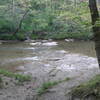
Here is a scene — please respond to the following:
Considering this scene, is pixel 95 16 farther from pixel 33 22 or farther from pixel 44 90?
pixel 33 22

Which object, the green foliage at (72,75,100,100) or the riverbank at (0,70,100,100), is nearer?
the green foliage at (72,75,100,100)

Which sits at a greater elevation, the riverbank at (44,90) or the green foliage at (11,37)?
the riverbank at (44,90)

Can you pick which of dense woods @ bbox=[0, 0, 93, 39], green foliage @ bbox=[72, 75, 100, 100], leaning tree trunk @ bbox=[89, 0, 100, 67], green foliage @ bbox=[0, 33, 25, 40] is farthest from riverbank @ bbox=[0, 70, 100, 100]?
green foliage @ bbox=[0, 33, 25, 40]

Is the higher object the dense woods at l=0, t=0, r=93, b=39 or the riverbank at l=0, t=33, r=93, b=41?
the dense woods at l=0, t=0, r=93, b=39

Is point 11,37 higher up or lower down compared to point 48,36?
higher up

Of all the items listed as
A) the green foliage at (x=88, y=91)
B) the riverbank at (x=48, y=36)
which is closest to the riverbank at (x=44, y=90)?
the green foliage at (x=88, y=91)

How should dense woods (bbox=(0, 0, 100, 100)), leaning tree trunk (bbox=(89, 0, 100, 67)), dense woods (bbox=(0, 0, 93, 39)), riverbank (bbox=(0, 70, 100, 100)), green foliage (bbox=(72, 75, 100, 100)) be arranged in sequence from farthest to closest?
dense woods (bbox=(0, 0, 93, 39)) < dense woods (bbox=(0, 0, 100, 100)) < leaning tree trunk (bbox=(89, 0, 100, 67)) < riverbank (bbox=(0, 70, 100, 100)) < green foliage (bbox=(72, 75, 100, 100))

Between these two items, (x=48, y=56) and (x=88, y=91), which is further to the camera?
(x=48, y=56)

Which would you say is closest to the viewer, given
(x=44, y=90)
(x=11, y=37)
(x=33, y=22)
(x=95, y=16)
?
(x=95, y=16)

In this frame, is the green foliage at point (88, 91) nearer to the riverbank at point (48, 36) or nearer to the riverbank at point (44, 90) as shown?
the riverbank at point (44, 90)

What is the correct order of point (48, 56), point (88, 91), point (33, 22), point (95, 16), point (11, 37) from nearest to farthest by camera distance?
point (88, 91)
point (95, 16)
point (48, 56)
point (11, 37)
point (33, 22)

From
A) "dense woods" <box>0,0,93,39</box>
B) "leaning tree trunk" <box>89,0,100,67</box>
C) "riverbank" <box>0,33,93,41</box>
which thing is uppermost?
"leaning tree trunk" <box>89,0,100,67</box>

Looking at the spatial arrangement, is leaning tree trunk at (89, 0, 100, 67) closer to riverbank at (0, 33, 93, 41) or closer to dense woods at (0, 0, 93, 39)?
dense woods at (0, 0, 93, 39)

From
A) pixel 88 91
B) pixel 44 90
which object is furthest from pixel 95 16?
pixel 44 90
